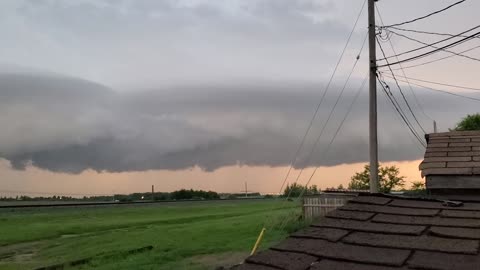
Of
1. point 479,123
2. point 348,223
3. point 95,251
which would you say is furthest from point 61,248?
point 479,123

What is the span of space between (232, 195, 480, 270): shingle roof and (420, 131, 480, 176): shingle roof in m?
3.22

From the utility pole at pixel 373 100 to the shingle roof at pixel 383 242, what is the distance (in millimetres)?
13506

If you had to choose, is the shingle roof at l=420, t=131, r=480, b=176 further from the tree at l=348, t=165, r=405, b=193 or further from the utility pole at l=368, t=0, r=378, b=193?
the tree at l=348, t=165, r=405, b=193

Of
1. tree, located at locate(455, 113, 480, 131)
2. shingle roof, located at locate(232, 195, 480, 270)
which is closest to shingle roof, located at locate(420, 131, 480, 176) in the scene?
shingle roof, located at locate(232, 195, 480, 270)

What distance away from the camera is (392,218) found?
3.93m

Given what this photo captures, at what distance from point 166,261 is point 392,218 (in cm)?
1510

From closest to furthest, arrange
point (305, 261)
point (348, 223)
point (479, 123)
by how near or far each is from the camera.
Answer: point (305, 261) < point (348, 223) < point (479, 123)

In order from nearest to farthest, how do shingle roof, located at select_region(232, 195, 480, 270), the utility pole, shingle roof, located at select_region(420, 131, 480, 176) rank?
1. shingle roof, located at select_region(232, 195, 480, 270)
2. shingle roof, located at select_region(420, 131, 480, 176)
3. the utility pole

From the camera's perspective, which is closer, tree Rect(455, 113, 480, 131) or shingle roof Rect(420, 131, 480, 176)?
shingle roof Rect(420, 131, 480, 176)

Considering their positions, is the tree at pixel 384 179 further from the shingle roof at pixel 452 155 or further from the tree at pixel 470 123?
the shingle roof at pixel 452 155

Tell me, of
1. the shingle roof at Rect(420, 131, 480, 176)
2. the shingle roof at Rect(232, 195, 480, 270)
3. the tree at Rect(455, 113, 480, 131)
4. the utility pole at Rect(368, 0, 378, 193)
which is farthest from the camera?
the tree at Rect(455, 113, 480, 131)

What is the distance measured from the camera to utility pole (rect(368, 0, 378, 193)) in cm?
1748

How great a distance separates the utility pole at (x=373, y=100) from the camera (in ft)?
57.4

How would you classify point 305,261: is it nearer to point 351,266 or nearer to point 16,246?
point 351,266
